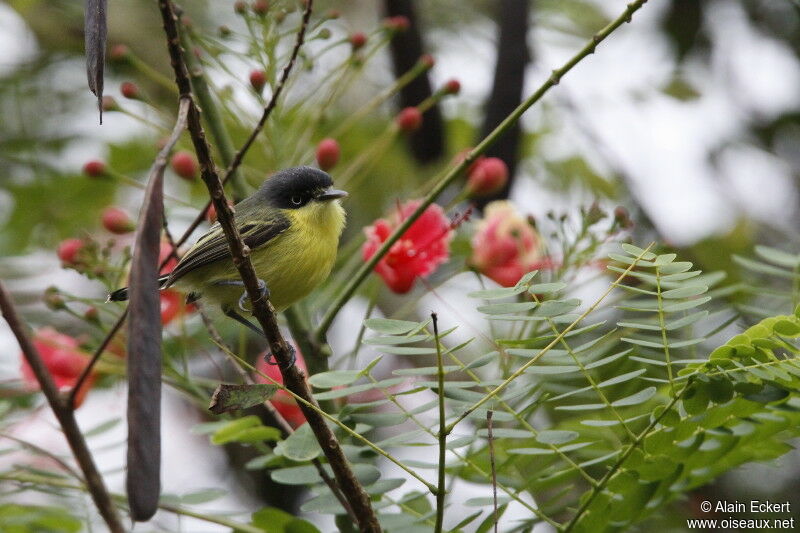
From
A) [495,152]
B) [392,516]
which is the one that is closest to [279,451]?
Result: [392,516]

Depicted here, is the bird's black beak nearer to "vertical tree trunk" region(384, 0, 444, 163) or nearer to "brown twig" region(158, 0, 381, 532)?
"vertical tree trunk" region(384, 0, 444, 163)

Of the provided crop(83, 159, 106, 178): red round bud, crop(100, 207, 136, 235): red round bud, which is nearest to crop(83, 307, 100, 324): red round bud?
crop(100, 207, 136, 235): red round bud

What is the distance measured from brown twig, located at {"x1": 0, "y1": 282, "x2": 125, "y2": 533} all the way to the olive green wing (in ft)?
3.79

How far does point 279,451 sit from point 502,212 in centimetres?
126

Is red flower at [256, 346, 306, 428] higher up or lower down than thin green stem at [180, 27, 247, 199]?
lower down

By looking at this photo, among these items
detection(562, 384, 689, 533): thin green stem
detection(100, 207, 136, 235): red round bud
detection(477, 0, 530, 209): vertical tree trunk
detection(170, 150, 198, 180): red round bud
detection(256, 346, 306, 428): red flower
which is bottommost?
detection(562, 384, 689, 533): thin green stem

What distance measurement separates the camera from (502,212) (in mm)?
2984

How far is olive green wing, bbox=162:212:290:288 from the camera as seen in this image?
10.1 ft

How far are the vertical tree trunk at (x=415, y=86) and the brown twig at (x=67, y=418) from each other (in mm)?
2582

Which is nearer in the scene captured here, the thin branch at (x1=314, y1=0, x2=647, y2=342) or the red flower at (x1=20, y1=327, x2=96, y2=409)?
the thin branch at (x1=314, y1=0, x2=647, y2=342)

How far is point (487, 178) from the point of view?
9.22ft

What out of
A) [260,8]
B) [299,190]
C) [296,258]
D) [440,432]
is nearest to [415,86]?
[299,190]

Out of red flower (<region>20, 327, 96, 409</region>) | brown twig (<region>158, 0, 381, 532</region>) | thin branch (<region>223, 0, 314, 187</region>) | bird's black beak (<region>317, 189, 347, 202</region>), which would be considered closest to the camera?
brown twig (<region>158, 0, 381, 532</region>)

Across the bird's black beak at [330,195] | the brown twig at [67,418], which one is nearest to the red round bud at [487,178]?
the bird's black beak at [330,195]
